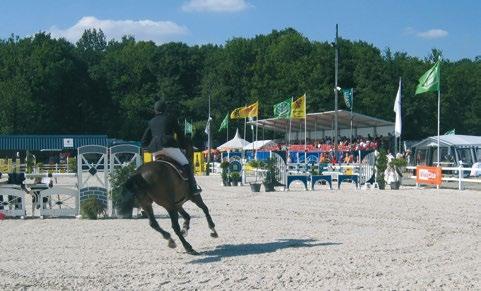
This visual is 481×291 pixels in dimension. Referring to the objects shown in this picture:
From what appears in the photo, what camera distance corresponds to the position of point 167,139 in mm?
9992

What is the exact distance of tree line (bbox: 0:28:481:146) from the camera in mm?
72062

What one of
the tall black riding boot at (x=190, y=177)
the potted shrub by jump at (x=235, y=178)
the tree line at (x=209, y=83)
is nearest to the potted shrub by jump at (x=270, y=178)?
the potted shrub by jump at (x=235, y=178)

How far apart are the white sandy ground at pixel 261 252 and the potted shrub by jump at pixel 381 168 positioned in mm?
10129

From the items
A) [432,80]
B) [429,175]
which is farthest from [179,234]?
[432,80]

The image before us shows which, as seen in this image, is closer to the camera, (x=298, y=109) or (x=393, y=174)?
(x=393, y=174)

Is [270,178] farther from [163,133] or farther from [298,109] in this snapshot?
[163,133]

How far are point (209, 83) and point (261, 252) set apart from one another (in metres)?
73.1

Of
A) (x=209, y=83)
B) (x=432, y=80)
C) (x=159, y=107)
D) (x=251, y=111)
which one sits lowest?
(x=159, y=107)

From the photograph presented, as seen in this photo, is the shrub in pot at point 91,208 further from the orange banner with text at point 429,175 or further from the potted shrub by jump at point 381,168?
the orange banner with text at point 429,175

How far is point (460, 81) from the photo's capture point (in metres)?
78.7

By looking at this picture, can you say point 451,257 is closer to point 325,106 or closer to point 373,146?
point 373,146

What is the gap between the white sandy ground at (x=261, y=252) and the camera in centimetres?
770

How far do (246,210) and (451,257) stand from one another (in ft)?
28.5

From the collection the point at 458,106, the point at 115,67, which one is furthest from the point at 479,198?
the point at 115,67
